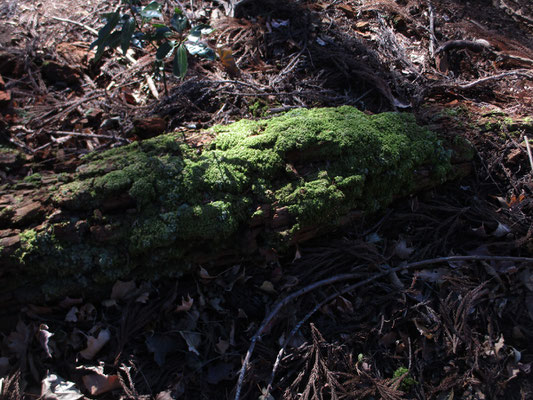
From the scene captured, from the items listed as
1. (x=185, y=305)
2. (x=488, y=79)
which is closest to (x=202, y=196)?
(x=185, y=305)

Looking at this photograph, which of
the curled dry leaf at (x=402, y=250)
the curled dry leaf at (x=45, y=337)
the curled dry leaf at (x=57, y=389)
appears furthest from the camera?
the curled dry leaf at (x=402, y=250)

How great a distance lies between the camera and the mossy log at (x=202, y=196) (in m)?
2.03

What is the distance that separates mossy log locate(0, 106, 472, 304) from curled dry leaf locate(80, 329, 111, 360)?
30 centimetres

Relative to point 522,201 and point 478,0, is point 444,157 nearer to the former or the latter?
point 522,201

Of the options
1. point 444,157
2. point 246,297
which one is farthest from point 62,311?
point 444,157

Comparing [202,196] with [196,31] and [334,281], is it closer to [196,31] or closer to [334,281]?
[334,281]

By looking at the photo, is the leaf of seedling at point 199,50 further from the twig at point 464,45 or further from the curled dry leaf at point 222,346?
the twig at point 464,45

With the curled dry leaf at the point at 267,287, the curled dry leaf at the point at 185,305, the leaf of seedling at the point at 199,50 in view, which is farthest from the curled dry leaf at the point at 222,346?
the leaf of seedling at the point at 199,50

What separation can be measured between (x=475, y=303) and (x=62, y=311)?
273 centimetres

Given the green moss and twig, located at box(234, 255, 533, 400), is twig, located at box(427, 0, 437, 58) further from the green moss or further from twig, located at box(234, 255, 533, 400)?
the green moss

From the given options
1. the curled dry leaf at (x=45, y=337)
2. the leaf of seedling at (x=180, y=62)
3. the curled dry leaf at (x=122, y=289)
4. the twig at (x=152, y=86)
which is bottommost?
the curled dry leaf at (x=45, y=337)

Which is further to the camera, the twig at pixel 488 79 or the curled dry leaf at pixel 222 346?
the twig at pixel 488 79

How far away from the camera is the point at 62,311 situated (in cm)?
210

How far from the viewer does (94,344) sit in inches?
78.0
